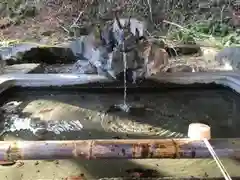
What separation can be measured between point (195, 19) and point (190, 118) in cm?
455

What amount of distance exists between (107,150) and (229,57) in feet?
10.1

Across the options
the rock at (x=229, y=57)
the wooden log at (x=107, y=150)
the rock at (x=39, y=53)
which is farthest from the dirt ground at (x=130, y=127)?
the rock at (x=39, y=53)

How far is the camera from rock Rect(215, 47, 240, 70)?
4223 millimetres

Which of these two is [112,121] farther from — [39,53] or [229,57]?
[39,53]

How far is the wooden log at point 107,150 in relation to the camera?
162cm

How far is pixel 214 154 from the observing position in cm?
162

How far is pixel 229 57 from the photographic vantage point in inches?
171

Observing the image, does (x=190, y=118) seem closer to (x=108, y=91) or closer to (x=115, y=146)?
(x=108, y=91)

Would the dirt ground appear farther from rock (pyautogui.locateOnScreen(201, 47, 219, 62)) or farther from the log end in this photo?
the log end

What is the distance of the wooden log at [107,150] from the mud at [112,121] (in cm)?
29

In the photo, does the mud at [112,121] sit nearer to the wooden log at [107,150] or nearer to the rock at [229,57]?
the wooden log at [107,150]

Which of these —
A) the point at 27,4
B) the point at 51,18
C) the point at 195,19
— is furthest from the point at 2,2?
the point at 195,19

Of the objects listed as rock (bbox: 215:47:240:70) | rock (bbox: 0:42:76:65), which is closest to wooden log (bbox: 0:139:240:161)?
rock (bbox: 215:47:240:70)

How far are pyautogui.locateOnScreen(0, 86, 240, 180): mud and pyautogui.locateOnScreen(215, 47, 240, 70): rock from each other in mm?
1152
